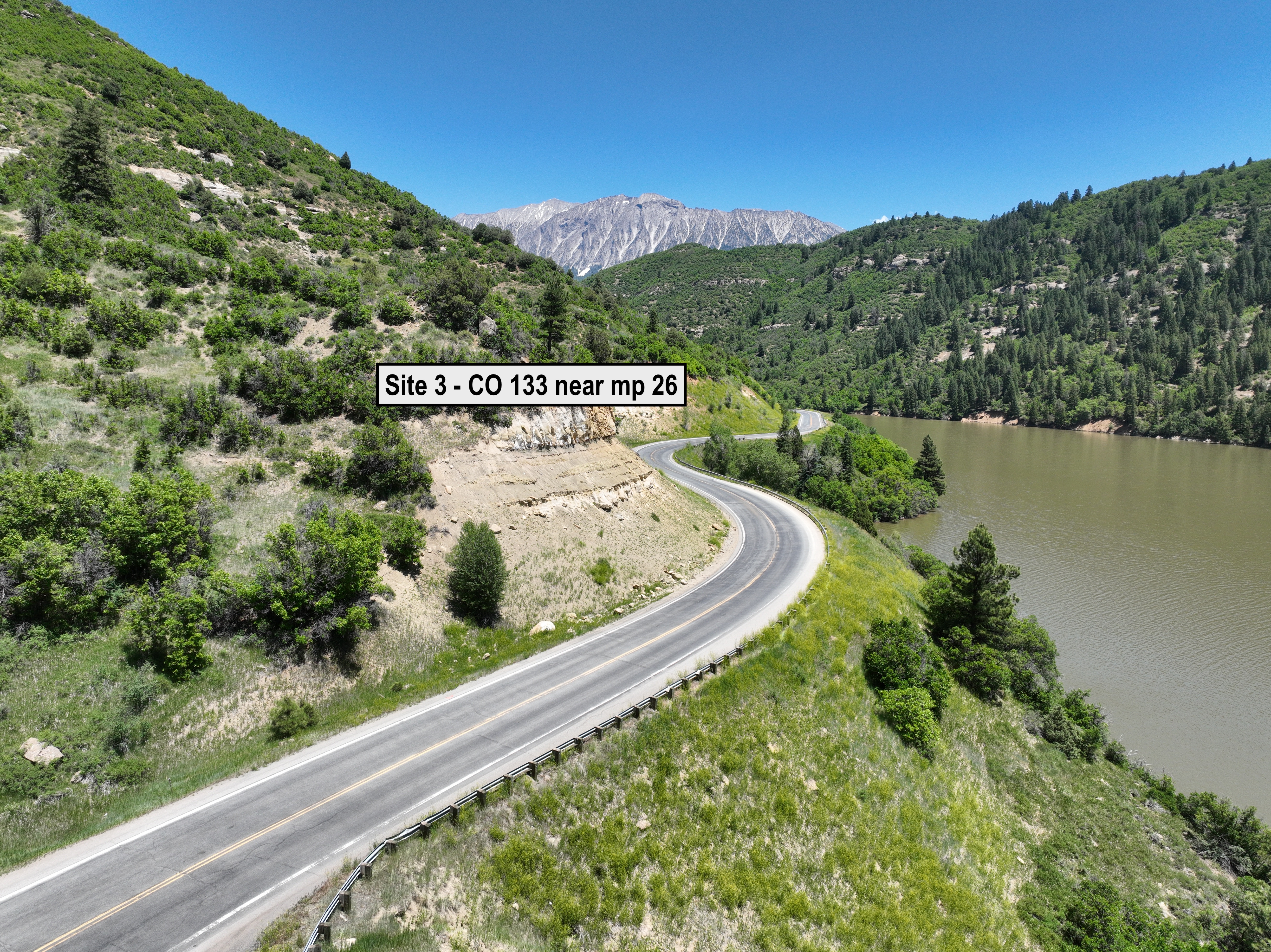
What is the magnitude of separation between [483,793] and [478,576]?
11065mm

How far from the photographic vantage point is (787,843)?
16.1 m

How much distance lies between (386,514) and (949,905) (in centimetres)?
2608

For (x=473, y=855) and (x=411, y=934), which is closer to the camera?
(x=411, y=934)

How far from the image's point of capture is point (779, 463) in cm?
5662

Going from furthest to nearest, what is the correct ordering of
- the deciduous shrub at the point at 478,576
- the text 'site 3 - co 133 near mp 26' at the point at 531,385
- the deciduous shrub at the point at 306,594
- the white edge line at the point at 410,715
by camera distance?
the text 'site 3 - co 133 near mp 26' at the point at 531,385 < the deciduous shrub at the point at 478,576 < the deciduous shrub at the point at 306,594 < the white edge line at the point at 410,715

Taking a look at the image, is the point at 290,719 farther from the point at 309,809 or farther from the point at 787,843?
the point at 787,843

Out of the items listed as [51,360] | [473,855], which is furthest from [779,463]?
[51,360]

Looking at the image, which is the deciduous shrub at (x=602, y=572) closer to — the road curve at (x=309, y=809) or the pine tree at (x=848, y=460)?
the road curve at (x=309, y=809)

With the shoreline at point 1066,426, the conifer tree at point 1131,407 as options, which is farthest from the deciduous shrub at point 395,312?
the conifer tree at point 1131,407

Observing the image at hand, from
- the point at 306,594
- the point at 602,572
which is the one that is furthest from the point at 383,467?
the point at 602,572

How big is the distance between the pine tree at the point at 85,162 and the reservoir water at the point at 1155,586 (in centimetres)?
7153

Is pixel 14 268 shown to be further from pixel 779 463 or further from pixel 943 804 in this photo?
pixel 779 463

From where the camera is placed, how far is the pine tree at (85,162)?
118 feet

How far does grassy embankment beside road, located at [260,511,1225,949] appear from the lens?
12.7 m
